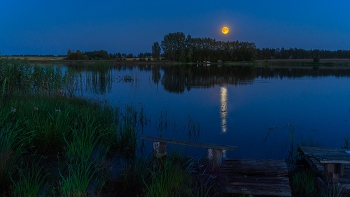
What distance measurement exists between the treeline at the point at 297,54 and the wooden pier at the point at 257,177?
11239 cm

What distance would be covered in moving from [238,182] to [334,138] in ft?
18.5

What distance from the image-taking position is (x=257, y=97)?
17.7 m

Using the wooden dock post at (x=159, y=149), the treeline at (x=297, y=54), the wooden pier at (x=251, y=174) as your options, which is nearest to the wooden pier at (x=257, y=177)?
the wooden pier at (x=251, y=174)

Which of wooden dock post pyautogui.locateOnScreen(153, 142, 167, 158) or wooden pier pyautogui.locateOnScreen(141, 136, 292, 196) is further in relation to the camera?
wooden dock post pyautogui.locateOnScreen(153, 142, 167, 158)

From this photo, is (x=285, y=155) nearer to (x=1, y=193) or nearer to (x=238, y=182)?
(x=238, y=182)

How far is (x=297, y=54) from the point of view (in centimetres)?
10944

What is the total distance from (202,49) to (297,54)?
38.0m

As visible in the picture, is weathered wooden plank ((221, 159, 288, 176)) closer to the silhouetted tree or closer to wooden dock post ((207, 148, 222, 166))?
wooden dock post ((207, 148, 222, 166))

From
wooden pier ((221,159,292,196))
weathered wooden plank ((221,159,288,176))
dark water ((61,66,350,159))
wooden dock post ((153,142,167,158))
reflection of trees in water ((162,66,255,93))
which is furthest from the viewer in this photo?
reflection of trees in water ((162,66,255,93))

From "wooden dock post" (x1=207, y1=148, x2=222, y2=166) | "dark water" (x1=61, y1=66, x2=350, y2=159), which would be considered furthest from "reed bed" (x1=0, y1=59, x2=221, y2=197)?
"dark water" (x1=61, y1=66, x2=350, y2=159)

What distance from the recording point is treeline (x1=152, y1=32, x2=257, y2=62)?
9650 cm

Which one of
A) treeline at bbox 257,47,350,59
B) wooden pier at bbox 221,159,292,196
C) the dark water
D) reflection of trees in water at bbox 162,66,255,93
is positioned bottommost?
the dark water

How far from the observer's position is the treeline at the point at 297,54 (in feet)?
359

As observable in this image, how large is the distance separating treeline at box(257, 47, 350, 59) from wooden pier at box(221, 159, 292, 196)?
112m
